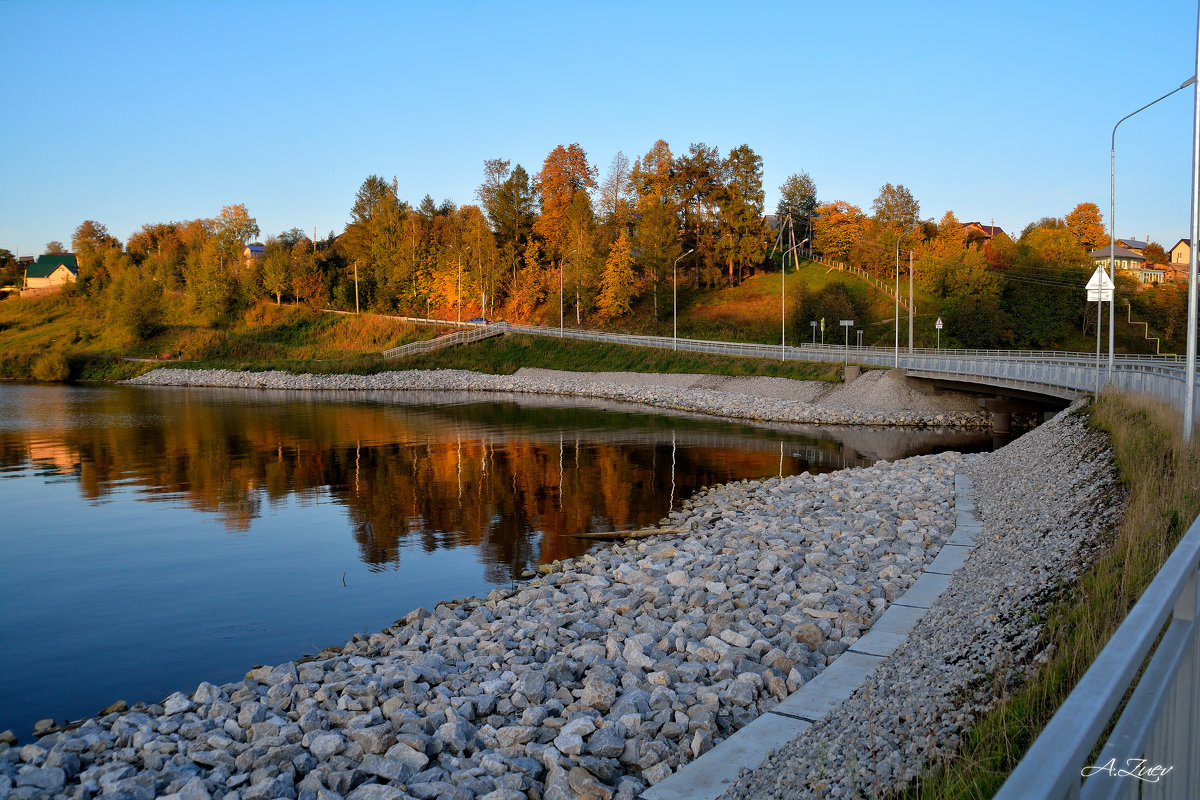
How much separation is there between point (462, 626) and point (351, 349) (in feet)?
242

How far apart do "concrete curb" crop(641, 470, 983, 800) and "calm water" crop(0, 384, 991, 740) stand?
7.13m

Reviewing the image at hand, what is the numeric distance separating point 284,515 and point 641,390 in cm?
3434

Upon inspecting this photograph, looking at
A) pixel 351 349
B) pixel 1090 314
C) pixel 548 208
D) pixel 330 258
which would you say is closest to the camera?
pixel 1090 314

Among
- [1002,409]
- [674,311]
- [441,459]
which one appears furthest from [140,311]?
[1002,409]

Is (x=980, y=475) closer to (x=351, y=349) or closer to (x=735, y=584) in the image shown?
(x=735, y=584)

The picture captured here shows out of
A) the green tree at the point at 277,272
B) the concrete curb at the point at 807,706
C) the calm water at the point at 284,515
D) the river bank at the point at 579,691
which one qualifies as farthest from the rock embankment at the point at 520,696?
the green tree at the point at 277,272

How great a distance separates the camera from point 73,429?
136 feet

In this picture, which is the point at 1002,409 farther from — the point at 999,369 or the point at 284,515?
the point at 284,515

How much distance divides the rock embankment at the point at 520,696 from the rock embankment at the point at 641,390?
28.1 m

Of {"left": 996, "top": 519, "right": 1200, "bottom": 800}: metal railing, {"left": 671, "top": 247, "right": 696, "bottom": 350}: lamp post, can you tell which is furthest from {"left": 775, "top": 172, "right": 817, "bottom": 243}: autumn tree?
{"left": 996, "top": 519, "right": 1200, "bottom": 800}: metal railing

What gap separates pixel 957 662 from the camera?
7.80 metres

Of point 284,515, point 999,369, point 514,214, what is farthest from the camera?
point 514,214

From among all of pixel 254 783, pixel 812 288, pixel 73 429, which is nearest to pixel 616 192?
pixel 812 288
